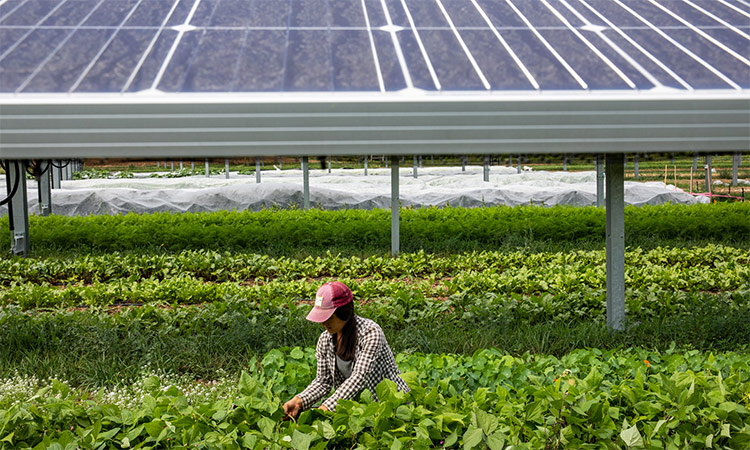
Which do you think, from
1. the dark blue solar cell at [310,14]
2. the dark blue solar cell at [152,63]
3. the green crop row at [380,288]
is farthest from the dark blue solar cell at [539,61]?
the green crop row at [380,288]

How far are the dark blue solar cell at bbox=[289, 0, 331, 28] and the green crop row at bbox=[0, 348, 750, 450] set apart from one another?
2.30 meters

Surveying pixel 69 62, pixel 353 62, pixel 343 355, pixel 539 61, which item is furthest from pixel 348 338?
pixel 69 62

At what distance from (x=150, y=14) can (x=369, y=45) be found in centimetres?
151

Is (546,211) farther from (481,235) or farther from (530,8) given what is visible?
(530,8)

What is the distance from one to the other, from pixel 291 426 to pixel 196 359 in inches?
94.7

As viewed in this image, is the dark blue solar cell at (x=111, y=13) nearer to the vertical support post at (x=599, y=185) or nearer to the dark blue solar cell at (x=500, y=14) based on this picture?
the dark blue solar cell at (x=500, y=14)

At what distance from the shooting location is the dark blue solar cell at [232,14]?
3.96 metres

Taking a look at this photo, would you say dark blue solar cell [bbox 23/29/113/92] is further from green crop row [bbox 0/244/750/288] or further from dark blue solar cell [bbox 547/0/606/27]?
green crop row [bbox 0/244/750/288]

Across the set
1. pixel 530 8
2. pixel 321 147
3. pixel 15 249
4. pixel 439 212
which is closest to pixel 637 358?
pixel 530 8

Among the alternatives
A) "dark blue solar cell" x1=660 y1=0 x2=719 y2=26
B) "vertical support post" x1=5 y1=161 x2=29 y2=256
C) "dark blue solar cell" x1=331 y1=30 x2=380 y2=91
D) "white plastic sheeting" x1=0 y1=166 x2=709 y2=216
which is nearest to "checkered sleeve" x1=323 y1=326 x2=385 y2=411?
"dark blue solar cell" x1=331 y1=30 x2=380 y2=91

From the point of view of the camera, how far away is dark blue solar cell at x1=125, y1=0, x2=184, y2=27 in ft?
12.5

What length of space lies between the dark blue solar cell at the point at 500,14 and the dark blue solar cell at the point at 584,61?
0.85 ft

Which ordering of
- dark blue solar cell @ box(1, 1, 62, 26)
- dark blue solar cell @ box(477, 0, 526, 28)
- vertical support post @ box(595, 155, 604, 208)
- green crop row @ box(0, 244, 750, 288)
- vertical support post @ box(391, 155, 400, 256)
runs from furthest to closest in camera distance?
vertical support post @ box(595, 155, 604, 208)
vertical support post @ box(391, 155, 400, 256)
green crop row @ box(0, 244, 750, 288)
dark blue solar cell @ box(477, 0, 526, 28)
dark blue solar cell @ box(1, 1, 62, 26)

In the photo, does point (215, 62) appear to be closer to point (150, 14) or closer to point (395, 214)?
point (150, 14)
